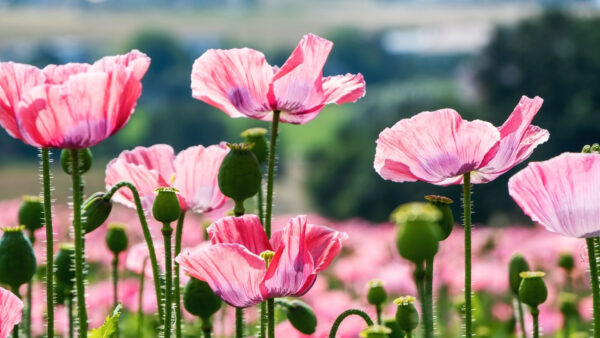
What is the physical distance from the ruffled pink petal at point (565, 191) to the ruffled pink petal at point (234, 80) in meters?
0.35

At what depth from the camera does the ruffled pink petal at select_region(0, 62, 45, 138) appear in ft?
3.28

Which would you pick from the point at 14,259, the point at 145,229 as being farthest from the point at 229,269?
the point at 14,259

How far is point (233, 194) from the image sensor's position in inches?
42.8

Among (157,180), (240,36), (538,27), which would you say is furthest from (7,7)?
(157,180)

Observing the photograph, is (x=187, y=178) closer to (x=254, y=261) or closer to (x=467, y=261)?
(x=254, y=261)

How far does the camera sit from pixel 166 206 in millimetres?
1064

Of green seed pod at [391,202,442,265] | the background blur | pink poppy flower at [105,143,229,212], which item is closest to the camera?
green seed pod at [391,202,442,265]

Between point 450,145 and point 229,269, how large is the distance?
0.99 ft

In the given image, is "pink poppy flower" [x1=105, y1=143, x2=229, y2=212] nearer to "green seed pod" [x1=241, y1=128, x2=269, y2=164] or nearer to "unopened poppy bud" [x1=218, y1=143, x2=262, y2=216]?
"green seed pod" [x1=241, y1=128, x2=269, y2=164]

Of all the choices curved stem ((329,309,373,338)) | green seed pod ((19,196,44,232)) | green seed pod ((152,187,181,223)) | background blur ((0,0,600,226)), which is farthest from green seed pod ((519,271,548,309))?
background blur ((0,0,600,226))

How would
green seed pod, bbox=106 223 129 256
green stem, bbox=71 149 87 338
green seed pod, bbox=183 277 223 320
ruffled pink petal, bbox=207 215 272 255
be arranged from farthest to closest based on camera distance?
green seed pod, bbox=106 223 129 256 < green seed pod, bbox=183 277 223 320 < ruffled pink petal, bbox=207 215 272 255 < green stem, bbox=71 149 87 338

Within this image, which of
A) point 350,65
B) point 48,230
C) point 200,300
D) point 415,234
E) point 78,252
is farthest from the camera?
point 350,65

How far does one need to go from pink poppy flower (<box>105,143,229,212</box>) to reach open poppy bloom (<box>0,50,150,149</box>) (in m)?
0.25

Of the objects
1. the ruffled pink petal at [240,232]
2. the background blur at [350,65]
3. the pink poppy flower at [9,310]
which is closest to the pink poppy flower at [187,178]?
the ruffled pink petal at [240,232]
